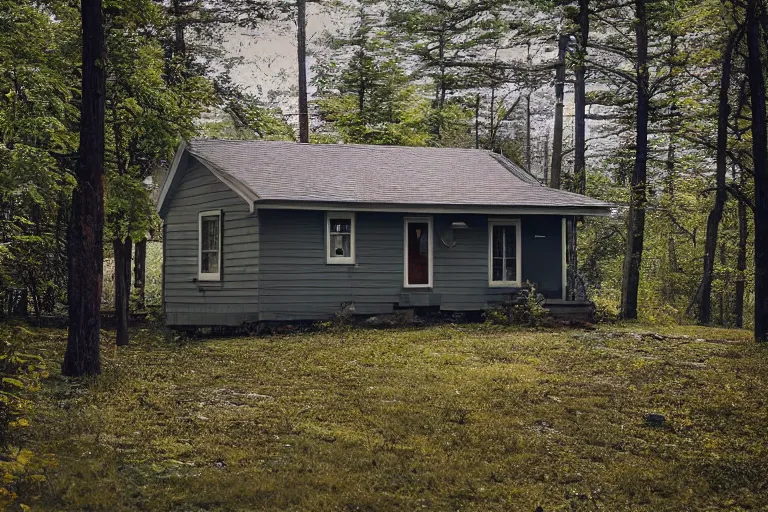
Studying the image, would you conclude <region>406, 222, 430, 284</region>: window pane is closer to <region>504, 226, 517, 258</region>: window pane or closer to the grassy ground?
<region>504, 226, 517, 258</region>: window pane

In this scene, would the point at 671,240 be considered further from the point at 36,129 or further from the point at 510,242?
the point at 36,129

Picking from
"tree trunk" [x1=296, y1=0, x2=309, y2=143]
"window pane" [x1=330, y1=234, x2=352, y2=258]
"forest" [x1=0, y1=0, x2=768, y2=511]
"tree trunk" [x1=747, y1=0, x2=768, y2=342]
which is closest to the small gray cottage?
"window pane" [x1=330, y1=234, x2=352, y2=258]

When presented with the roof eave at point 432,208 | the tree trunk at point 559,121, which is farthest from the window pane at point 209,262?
the tree trunk at point 559,121

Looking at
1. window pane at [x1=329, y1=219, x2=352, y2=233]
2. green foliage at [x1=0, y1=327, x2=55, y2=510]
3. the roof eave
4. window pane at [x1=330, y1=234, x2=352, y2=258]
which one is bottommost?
green foliage at [x1=0, y1=327, x2=55, y2=510]

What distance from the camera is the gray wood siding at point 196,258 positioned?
758 inches

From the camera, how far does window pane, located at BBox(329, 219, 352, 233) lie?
1992cm

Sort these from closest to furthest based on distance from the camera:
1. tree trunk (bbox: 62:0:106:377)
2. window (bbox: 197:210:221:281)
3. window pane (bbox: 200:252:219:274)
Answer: tree trunk (bbox: 62:0:106:377) → window (bbox: 197:210:221:281) → window pane (bbox: 200:252:219:274)

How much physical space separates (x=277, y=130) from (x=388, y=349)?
17593mm

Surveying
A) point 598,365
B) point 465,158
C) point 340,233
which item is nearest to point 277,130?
point 465,158

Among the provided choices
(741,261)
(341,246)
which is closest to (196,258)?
(341,246)

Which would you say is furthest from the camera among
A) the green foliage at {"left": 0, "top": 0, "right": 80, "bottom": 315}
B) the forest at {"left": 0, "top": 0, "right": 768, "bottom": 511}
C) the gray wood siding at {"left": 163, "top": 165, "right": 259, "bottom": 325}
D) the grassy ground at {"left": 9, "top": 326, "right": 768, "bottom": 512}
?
the gray wood siding at {"left": 163, "top": 165, "right": 259, "bottom": 325}

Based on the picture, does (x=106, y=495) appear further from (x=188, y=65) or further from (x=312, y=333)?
(x=188, y=65)

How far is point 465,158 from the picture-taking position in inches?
957

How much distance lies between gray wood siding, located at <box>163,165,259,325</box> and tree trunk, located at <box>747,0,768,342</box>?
35.6 ft
